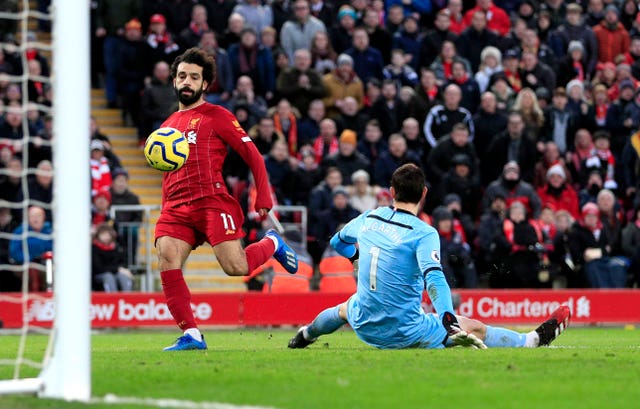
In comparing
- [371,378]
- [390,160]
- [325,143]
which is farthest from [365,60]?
[371,378]

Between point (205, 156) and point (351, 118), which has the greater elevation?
point (351, 118)

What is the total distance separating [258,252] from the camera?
457 inches

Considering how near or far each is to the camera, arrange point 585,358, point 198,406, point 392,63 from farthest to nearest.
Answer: point 392,63 → point 585,358 → point 198,406

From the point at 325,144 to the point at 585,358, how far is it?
12.9 metres

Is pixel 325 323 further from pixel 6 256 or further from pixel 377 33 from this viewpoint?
pixel 377 33

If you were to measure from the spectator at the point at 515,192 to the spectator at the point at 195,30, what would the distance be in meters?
5.53

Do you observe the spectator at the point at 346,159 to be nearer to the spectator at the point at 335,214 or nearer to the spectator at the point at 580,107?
the spectator at the point at 335,214

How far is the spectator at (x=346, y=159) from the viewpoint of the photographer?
21641mm

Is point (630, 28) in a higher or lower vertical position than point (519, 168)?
higher

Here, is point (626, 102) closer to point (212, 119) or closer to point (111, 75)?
point (111, 75)

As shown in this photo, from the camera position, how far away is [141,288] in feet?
69.2

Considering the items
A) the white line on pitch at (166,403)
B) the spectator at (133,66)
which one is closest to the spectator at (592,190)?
the spectator at (133,66)

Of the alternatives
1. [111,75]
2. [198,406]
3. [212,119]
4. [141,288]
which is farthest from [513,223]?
A: [198,406]

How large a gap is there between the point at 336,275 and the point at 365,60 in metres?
5.14
